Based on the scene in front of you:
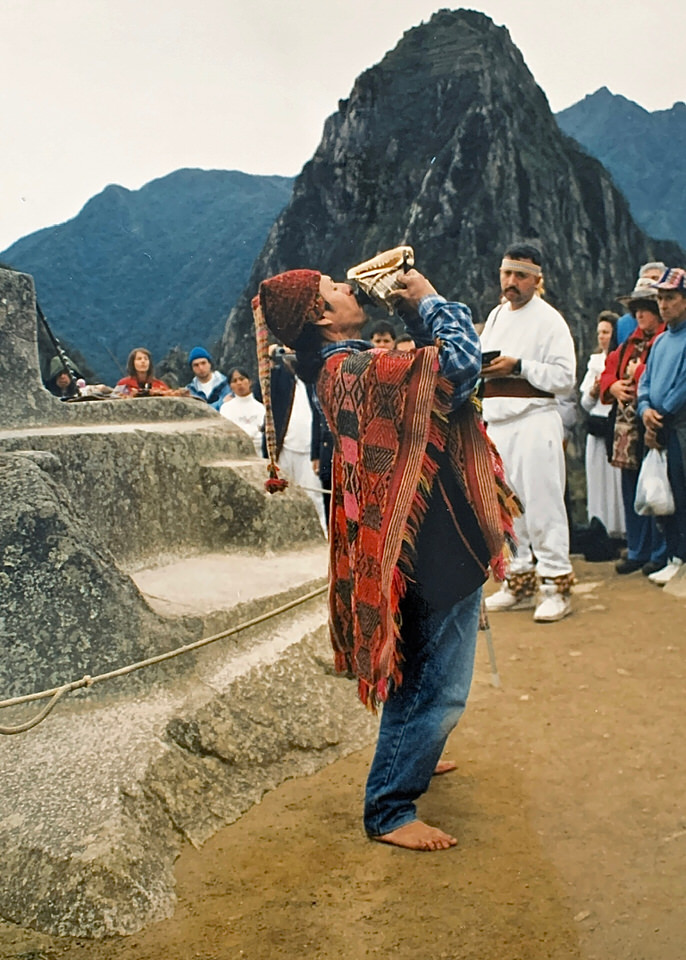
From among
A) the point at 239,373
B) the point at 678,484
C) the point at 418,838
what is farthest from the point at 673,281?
the point at 418,838

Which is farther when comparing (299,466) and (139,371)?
(299,466)

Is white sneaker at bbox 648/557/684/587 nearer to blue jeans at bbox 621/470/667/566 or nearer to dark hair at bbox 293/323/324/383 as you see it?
blue jeans at bbox 621/470/667/566

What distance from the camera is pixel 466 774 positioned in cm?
262

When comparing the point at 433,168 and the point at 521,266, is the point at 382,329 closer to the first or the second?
the point at 433,168

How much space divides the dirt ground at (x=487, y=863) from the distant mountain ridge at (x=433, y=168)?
258 centimetres

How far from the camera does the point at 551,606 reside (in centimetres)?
427

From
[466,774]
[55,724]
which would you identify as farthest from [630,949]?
[55,724]

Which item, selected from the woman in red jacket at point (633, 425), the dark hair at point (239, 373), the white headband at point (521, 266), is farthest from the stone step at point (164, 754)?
the dark hair at point (239, 373)

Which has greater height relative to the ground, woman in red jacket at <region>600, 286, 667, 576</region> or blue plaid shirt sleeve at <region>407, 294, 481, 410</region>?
blue plaid shirt sleeve at <region>407, 294, 481, 410</region>

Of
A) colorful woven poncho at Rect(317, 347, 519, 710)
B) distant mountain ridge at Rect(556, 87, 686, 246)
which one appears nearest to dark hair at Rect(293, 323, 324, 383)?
colorful woven poncho at Rect(317, 347, 519, 710)

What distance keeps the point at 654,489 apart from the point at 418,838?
10.4ft

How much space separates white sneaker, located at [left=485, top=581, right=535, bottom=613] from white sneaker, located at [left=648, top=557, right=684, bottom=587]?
2.68ft

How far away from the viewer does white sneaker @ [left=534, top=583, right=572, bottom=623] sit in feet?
13.9

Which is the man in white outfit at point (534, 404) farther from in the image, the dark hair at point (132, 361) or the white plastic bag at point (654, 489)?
the dark hair at point (132, 361)
